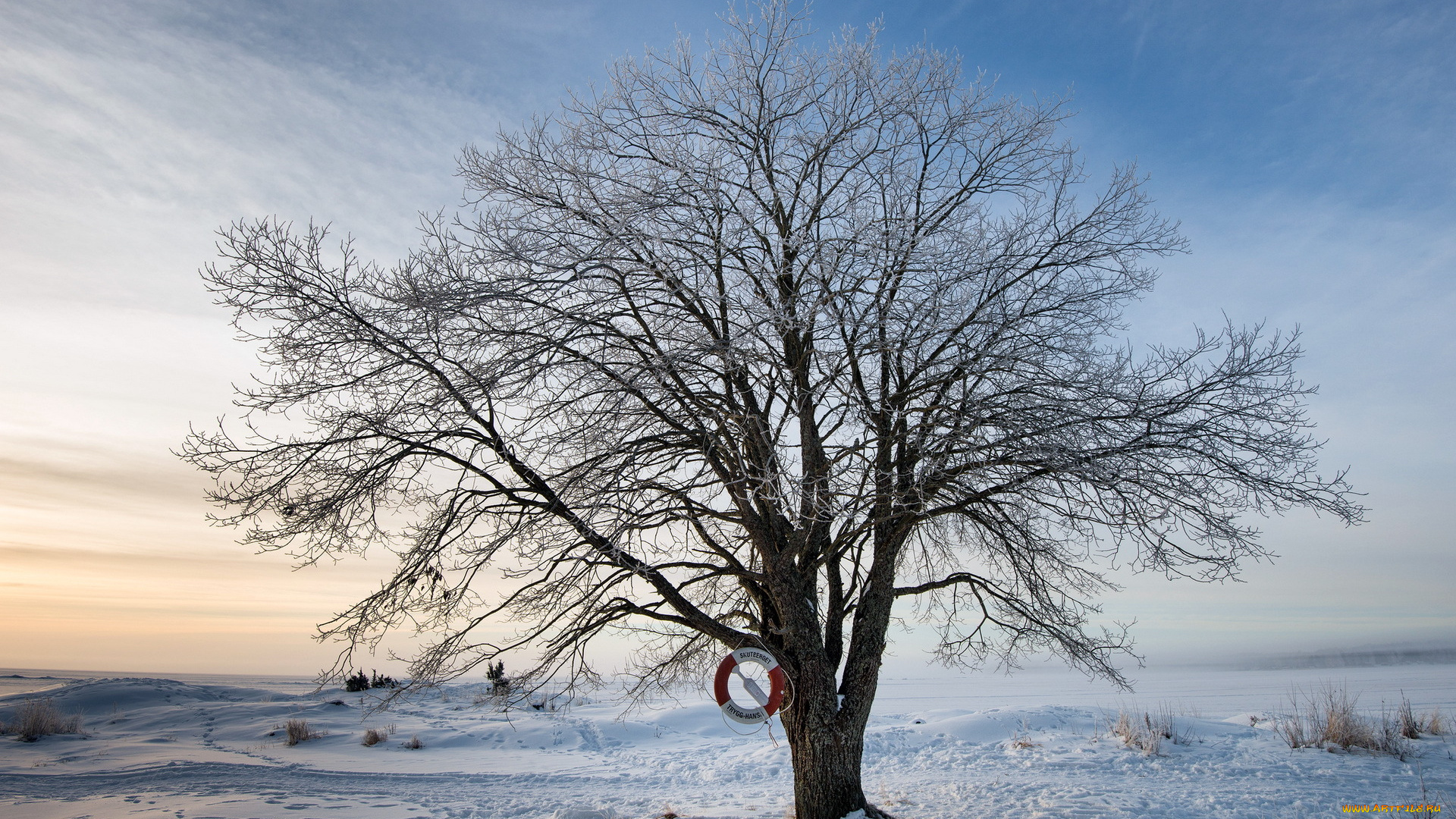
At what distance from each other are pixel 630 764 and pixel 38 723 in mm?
11064

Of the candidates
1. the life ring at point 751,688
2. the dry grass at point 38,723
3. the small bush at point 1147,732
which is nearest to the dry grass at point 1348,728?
the small bush at point 1147,732

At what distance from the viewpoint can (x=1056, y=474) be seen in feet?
21.6

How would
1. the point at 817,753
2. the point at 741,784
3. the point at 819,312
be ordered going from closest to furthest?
the point at 819,312, the point at 817,753, the point at 741,784

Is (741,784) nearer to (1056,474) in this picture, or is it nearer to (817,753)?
→ (817,753)

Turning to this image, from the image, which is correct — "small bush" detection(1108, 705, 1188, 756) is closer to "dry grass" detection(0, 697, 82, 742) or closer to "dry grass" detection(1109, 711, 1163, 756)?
"dry grass" detection(1109, 711, 1163, 756)

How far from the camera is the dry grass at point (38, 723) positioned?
13547 millimetres

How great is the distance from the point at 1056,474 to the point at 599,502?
403 cm

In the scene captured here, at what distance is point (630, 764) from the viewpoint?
13312mm

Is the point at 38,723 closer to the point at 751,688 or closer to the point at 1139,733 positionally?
the point at 751,688

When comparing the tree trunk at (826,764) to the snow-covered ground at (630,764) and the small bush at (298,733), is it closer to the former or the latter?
the snow-covered ground at (630,764)

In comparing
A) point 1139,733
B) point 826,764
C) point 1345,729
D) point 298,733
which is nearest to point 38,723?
point 298,733

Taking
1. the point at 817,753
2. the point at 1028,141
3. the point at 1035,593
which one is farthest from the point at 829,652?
the point at 1028,141

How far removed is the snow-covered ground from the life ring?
1.79ft

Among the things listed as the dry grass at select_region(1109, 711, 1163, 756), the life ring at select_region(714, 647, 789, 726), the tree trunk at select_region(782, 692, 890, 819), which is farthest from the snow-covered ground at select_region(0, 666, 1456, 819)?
the life ring at select_region(714, 647, 789, 726)
